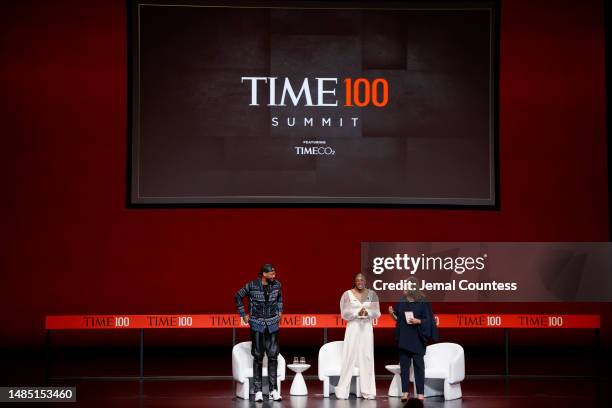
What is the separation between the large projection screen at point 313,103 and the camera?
1065cm

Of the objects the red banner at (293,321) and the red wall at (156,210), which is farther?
the red wall at (156,210)

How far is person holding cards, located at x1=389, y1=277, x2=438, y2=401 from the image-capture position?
8352 mm

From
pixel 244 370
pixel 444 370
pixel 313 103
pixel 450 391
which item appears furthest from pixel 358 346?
pixel 313 103

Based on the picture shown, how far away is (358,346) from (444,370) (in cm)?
83

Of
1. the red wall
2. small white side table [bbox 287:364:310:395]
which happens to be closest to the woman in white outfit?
small white side table [bbox 287:364:310:395]

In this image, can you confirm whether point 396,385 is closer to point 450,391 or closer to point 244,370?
point 450,391

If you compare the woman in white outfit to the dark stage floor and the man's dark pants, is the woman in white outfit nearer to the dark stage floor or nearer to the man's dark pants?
the dark stage floor

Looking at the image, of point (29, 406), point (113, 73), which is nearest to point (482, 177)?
point (113, 73)

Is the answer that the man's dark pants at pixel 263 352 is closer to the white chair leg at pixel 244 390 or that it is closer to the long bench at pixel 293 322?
the white chair leg at pixel 244 390

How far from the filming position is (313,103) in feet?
35.5

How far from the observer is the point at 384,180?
10781 mm

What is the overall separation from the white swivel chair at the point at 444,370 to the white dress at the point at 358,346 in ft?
1.86

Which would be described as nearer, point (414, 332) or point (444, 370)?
point (414, 332)

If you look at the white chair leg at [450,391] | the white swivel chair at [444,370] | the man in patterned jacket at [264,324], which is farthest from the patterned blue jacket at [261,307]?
the white chair leg at [450,391]
